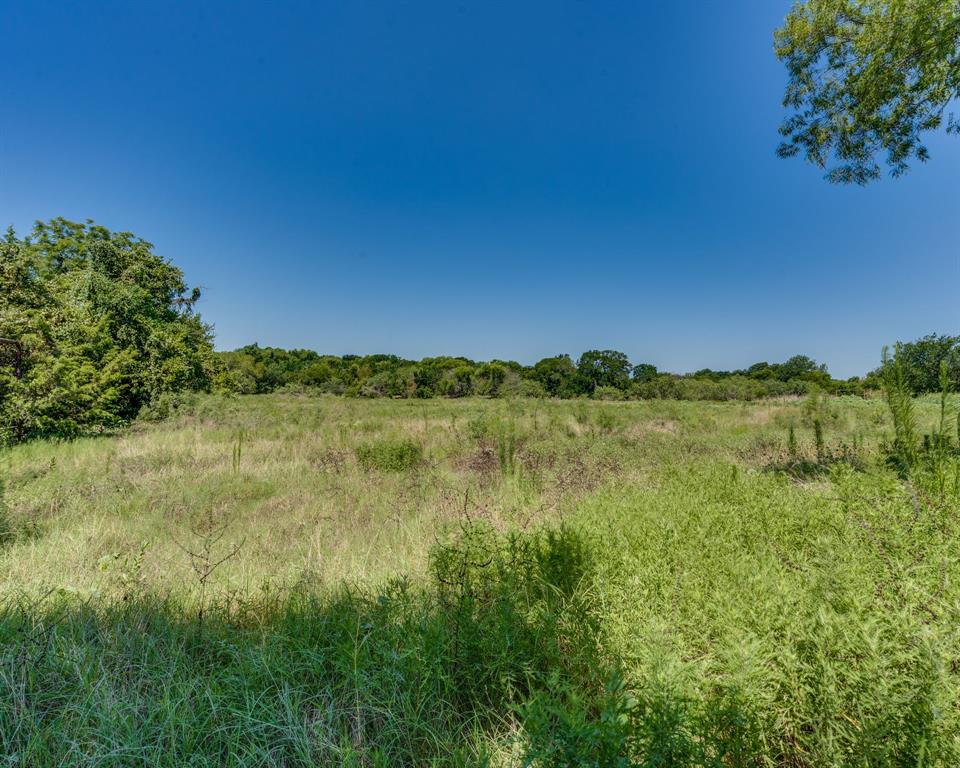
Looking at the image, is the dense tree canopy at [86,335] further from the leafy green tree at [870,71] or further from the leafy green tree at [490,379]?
the leafy green tree at [490,379]

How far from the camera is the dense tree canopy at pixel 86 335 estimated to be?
10.5m

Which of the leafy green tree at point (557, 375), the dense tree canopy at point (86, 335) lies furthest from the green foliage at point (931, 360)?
the leafy green tree at point (557, 375)

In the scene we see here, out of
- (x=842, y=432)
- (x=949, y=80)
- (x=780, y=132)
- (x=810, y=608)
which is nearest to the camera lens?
(x=810, y=608)

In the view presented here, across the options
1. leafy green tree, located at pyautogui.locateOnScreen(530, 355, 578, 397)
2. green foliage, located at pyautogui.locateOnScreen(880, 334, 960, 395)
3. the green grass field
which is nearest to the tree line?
green foliage, located at pyautogui.locateOnScreen(880, 334, 960, 395)

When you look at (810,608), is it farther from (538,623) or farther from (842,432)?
(842,432)

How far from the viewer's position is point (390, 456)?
8.23 metres

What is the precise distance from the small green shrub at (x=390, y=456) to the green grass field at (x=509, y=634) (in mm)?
2809

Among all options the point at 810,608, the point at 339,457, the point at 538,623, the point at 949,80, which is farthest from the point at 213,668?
the point at 949,80

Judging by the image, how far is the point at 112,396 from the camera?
40.9 feet

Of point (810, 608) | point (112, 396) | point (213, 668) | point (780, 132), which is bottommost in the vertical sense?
point (213, 668)

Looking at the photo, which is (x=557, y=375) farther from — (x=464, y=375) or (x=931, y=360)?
(x=931, y=360)

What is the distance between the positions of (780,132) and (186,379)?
74.8 ft

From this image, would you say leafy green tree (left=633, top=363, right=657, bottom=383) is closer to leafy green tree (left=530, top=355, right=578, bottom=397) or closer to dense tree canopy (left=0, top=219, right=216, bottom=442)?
leafy green tree (left=530, top=355, right=578, bottom=397)

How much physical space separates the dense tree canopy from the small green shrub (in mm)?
9314
